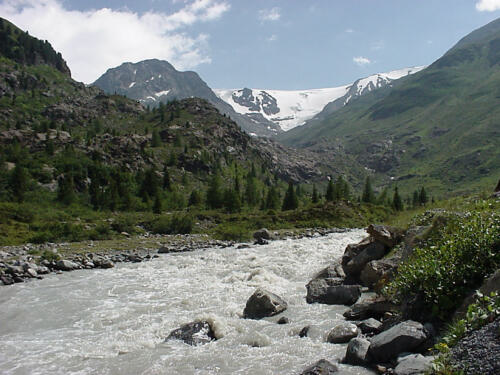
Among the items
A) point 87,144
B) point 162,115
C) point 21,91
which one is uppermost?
point 21,91

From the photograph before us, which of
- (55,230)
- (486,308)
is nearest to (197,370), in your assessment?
(486,308)

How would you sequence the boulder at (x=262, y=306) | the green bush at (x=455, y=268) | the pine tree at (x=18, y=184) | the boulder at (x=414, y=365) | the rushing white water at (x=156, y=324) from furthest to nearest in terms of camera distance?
the pine tree at (x=18, y=184), the boulder at (x=262, y=306), the rushing white water at (x=156, y=324), the green bush at (x=455, y=268), the boulder at (x=414, y=365)

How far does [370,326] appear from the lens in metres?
11.5

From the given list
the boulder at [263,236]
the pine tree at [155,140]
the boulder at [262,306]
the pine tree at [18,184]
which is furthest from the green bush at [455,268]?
the pine tree at [155,140]

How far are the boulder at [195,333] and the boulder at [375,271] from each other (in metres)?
8.51

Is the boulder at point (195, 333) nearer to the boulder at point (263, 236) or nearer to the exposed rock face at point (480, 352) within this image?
the exposed rock face at point (480, 352)

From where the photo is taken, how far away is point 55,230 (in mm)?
46156

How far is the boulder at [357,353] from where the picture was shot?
30.7 feet

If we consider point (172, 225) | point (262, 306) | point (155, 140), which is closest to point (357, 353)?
point (262, 306)

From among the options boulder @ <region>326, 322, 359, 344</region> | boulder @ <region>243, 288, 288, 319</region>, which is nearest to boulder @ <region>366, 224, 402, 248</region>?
boulder @ <region>243, 288, 288, 319</region>

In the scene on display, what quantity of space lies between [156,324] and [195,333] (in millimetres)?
2525

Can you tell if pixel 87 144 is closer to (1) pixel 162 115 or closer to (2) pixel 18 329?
(1) pixel 162 115

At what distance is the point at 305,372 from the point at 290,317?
5.64 m

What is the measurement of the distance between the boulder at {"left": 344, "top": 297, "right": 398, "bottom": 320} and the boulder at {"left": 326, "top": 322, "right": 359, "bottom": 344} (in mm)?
1662
